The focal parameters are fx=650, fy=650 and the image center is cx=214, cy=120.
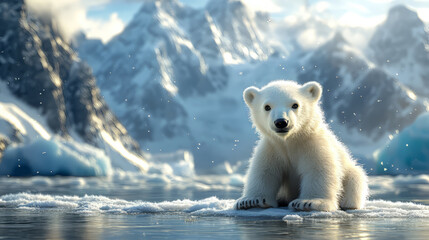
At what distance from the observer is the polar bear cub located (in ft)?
36.0

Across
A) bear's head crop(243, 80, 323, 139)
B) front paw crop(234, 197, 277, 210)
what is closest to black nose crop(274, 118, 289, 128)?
bear's head crop(243, 80, 323, 139)

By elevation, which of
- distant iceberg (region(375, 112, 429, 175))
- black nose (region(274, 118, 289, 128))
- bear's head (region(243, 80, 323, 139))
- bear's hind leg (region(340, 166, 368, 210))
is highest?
distant iceberg (region(375, 112, 429, 175))

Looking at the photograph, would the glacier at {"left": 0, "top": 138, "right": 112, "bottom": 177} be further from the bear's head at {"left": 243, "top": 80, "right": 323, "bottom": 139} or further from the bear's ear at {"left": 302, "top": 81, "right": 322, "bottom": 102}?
the bear's ear at {"left": 302, "top": 81, "right": 322, "bottom": 102}

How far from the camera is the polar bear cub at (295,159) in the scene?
11.0 metres

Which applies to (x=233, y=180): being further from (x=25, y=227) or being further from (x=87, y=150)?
(x=25, y=227)

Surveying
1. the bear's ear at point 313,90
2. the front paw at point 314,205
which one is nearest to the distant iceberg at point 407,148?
Result: the bear's ear at point 313,90

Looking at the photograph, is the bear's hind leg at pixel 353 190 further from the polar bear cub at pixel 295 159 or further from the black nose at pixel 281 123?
the black nose at pixel 281 123

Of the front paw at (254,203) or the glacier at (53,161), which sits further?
the glacier at (53,161)

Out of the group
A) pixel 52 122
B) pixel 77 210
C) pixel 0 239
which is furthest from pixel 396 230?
pixel 52 122

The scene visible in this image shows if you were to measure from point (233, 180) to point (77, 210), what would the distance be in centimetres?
5181

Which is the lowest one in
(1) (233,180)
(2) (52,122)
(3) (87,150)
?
(1) (233,180)

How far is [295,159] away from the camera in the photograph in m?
11.5

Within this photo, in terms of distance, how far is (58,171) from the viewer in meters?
90.5

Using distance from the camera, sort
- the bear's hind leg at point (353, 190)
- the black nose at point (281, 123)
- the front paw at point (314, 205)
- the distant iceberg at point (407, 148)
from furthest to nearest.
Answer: the distant iceberg at point (407, 148) < the bear's hind leg at point (353, 190) < the front paw at point (314, 205) < the black nose at point (281, 123)
